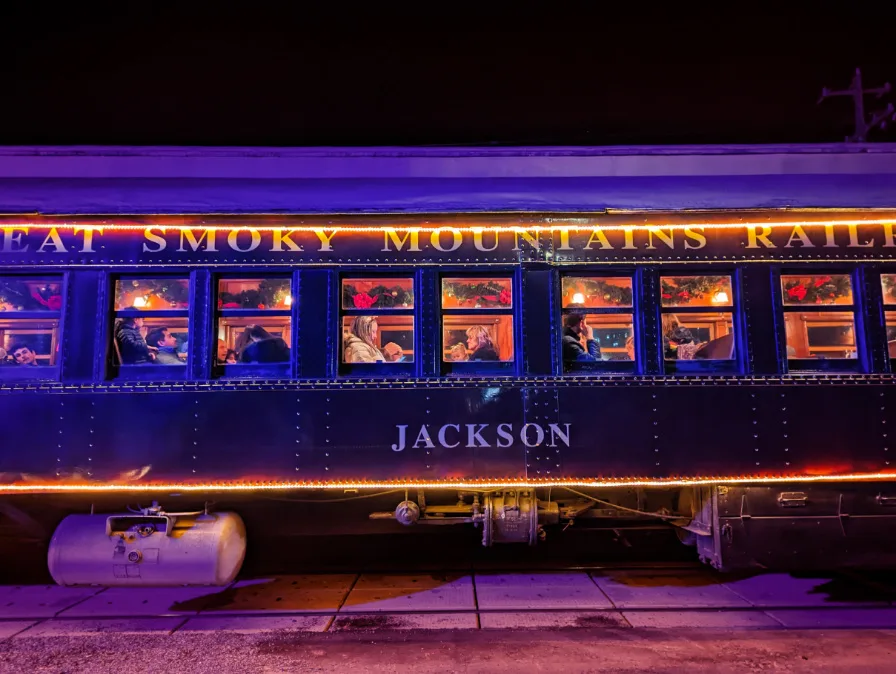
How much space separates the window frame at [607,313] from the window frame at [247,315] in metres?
2.38

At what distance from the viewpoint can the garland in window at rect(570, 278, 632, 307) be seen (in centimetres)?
464

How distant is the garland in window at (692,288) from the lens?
4617 millimetres

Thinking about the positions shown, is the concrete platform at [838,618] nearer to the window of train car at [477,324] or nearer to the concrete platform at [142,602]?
the window of train car at [477,324]

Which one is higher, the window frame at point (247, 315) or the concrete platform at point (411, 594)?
the window frame at point (247, 315)

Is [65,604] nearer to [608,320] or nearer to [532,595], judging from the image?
[532,595]

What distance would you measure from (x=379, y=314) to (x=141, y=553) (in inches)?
115

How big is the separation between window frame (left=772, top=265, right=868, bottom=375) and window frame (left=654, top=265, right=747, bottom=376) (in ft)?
1.10

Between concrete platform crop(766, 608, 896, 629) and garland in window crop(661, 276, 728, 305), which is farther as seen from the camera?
garland in window crop(661, 276, 728, 305)

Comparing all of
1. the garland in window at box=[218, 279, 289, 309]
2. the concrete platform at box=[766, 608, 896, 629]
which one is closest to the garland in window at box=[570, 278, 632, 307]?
the garland in window at box=[218, 279, 289, 309]

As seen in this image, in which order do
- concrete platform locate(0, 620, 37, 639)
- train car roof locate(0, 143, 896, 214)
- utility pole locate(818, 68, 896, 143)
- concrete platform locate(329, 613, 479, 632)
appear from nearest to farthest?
1. concrete platform locate(0, 620, 37, 639)
2. concrete platform locate(329, 613, 479, 632)
3. train car roof locate(0, 143, 896, 214)
4. utility pole locate(818, 68, 896, 143)

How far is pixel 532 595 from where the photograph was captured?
4816 millimetres

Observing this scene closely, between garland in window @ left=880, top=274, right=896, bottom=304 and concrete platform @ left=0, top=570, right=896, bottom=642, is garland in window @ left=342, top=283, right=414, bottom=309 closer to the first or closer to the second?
concrete platform @ left=0, top=570, right=896, bottom=642

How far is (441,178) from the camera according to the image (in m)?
4.65

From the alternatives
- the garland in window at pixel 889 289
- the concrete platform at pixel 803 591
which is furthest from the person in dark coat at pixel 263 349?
the garland in window at pixel 889 289
